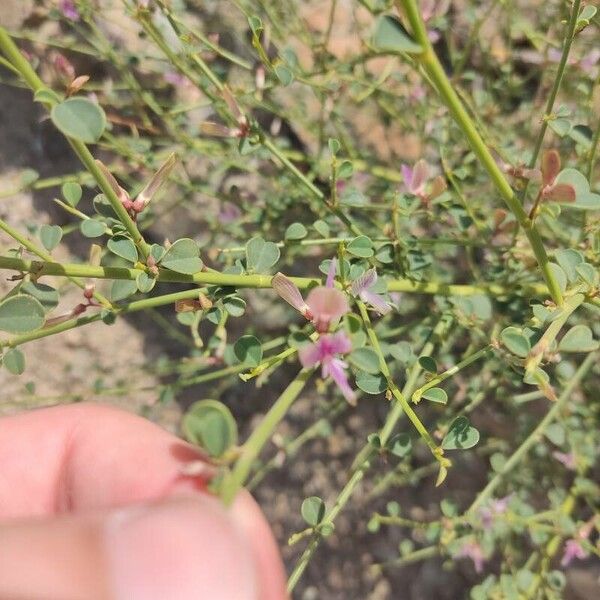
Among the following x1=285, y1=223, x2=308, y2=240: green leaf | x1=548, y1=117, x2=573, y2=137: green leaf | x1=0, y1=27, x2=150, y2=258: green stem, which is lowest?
x1=285, y1=223, x2=308, y2=240: green leaf

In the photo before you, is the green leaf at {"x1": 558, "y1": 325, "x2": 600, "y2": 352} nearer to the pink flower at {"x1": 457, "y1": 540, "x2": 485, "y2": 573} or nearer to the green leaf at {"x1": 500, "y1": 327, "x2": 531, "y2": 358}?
the green leaf at {"x1": 500, "y1": 327, "x2": 531, "y2": 358}

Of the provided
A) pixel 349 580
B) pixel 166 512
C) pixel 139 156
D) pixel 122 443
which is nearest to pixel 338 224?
pixel 139 156

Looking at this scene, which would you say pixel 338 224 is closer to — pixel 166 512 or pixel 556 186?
pixel 556 186

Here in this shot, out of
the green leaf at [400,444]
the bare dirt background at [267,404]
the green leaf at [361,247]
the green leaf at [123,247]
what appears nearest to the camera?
the green leaf at [123,247]

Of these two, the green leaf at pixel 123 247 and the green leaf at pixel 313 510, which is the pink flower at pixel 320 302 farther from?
the green leaf at pixel 313 510

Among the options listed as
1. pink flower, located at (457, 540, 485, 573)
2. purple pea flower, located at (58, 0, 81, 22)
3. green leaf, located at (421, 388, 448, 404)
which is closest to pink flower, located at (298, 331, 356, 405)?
green leaf, located at (421, 388, 448, 404)

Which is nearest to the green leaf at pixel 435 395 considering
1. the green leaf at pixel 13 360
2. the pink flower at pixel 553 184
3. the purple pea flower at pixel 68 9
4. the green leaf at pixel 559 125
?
the pink flower at pixel 553 184

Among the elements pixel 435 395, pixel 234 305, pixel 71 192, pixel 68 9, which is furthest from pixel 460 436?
pixel 68 9
